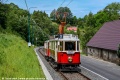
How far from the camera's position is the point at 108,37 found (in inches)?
1786

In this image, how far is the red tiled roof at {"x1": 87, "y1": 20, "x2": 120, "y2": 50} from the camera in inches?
1602

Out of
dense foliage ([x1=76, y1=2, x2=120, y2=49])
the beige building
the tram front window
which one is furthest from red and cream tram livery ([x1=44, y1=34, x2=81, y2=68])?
dense foliage ([x1=76, y1=2, x2=120, y2=49])

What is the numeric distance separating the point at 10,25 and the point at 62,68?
159 ft

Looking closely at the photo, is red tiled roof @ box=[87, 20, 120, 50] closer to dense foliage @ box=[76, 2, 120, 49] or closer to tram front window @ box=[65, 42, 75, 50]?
tram front window @ box=[65, 42, 75, 50]

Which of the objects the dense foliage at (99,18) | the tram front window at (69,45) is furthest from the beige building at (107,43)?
the dense foliage at (99,18)

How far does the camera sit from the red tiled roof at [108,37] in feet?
133

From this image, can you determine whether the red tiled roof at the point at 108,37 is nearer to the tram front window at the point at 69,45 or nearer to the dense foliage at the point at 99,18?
the tram front window at the point at 69,45

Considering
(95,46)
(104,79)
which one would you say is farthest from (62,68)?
(95,46)

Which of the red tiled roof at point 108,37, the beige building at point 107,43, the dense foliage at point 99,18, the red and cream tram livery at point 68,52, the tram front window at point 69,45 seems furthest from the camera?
the dense foliage at point 99,18

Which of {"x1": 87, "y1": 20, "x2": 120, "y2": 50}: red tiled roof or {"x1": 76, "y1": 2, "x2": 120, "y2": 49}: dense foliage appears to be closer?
{"x1": 87, "y1": 20, "x2": 120, "y2": 50}: red tiled roof

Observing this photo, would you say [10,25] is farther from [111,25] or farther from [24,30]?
[111,25]

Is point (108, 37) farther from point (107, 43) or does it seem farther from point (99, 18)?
point (99, 18)

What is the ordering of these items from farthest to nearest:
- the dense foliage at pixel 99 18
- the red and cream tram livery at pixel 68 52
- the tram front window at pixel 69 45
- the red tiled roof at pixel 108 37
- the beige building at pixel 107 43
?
the dense foliage at pixel 99 18 → the red tiled roof at pixel 108 37 → the beige building at pixel 107 43 → the tram front window at pixel 69 45 → the red and cream tram livery at pixel 68 52

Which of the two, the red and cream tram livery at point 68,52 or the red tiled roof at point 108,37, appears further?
the red tiled roof at point 108,37
